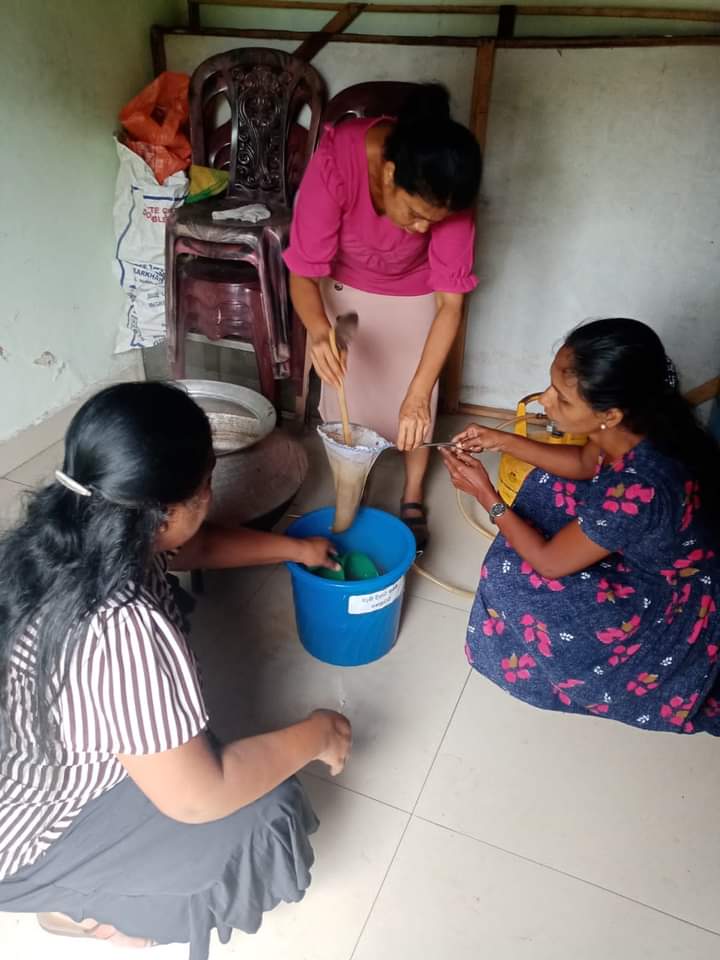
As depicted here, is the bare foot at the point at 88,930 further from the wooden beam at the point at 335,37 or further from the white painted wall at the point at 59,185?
the wooden beam at the point at 335,37

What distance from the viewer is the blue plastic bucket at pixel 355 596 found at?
4.65 ft

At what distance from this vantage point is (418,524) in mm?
2043

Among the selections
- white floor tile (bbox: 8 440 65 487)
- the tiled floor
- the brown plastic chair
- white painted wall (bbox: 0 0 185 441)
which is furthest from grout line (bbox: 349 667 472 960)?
white painted wall (bbox: 0 0 185 441)

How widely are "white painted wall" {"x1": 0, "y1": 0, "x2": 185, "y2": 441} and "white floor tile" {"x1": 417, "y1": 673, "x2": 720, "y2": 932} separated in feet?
5.63

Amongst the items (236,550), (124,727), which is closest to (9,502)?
(236,550)

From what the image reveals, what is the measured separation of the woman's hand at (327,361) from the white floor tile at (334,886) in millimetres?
857

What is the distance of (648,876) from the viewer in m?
1.24

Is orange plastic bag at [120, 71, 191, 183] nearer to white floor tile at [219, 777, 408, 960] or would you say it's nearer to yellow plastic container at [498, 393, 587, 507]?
yellow plastic container at [498, 393, 587, 507]

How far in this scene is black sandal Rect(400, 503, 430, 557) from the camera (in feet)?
6.57

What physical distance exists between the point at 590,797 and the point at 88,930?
0.91 m

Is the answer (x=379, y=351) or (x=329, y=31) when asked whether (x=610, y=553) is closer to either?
(x=379, y=351)

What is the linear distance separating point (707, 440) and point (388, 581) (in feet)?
2.12

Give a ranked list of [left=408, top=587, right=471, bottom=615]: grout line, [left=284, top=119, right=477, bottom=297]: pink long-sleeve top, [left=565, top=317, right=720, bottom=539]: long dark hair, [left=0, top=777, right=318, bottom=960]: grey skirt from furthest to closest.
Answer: [left=408, top=587, right=471, bottom=615]: grout line
[left=284, top=119, right=477, bottom=297]: pink long-sleeve top
[left=565, top=317, right=720, bottom=539]: long dark hair
[left=0, top=777, right=318, bottom=960]: grey skirt

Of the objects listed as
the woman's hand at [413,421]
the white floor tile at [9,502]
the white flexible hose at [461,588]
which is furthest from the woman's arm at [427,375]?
the white floor tile at [9,502]
